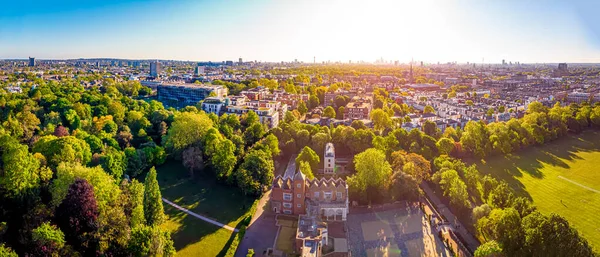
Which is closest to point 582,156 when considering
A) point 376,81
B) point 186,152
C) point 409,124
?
point 409,124

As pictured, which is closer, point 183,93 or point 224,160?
point 224,160

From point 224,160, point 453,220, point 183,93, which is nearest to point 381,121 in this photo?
point 453,220

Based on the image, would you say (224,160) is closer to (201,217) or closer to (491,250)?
(201,217)

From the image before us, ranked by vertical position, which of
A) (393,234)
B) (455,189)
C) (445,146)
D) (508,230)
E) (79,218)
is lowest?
(393,234)

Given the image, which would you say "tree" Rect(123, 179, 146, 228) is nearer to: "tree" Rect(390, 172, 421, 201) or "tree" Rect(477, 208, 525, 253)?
"tree" Rect(390, 172, 421, 201)

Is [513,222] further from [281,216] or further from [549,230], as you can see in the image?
[281,216]

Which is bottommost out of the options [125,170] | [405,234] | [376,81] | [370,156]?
[405,234]

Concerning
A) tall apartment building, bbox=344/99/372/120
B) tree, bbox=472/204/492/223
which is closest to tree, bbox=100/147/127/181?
tree, bbox=472/204/492/223
